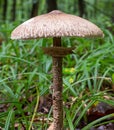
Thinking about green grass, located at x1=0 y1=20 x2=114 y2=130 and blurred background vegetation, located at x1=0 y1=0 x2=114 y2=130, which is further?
green grass, located at x1=0 y1=20 x2=114 y2=130

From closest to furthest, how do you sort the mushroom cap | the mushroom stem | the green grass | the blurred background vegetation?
the mushroom cap < the mushroom stem < the blurred background vegetation < the green grass

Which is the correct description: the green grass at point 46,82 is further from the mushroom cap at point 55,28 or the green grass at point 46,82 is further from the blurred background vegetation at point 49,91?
the mushroom cap at point 55,28

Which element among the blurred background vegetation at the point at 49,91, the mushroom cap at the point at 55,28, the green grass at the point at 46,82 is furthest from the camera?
the green grass at the point at 46,82

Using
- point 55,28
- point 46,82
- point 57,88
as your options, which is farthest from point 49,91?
point 55,28

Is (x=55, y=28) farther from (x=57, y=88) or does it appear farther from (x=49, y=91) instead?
(x=49, y=91)

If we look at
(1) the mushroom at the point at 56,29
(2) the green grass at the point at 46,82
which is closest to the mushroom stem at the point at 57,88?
(1) the mushroom at the point at 56,29

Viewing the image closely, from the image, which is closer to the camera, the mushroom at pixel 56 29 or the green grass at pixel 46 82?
the mushroom at pixel 56 29

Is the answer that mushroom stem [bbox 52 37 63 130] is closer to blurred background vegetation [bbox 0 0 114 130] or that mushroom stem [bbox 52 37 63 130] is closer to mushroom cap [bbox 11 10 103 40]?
blurred background vegetation [bbox 0 0 114 130]

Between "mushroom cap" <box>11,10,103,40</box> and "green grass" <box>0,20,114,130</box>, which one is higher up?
"mushroom cap" <box>11,10,103,40</box>

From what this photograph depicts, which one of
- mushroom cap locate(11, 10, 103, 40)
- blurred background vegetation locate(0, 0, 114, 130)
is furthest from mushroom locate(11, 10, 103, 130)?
blurred background vegetation locate(0, 0, 114, 130)

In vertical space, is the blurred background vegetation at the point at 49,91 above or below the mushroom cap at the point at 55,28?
below
